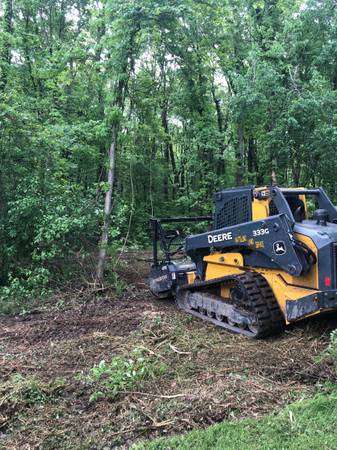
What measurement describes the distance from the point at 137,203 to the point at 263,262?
11.4 meters

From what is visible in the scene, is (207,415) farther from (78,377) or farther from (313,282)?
(313,282)

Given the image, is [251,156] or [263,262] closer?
[263,262]

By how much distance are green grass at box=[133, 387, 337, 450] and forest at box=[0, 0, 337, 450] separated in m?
0.02

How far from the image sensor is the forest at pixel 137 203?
4.10 meters

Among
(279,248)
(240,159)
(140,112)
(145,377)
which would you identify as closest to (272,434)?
Answer: (145,377)

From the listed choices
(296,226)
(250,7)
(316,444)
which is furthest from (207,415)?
(250,7)

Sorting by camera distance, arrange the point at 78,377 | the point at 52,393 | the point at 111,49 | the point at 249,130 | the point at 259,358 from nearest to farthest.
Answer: the point at 52,393, the point at 78,377, the point at 259,358, the point at 111,49, the point at 249,130

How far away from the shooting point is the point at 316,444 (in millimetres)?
3344

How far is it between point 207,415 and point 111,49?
8.18 m

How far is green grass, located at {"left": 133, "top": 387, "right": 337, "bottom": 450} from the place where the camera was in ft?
11.1

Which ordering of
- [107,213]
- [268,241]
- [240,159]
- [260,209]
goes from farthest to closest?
[240,159] → [107,213] → [260,209] → [268,241]

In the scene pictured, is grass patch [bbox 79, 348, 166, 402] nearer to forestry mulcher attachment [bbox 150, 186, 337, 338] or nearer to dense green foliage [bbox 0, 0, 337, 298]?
forestry mulcher attachment [bbox 150, 186, 337, 338]

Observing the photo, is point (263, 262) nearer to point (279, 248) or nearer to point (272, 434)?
point (279, 248)

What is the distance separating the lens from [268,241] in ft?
19.8
